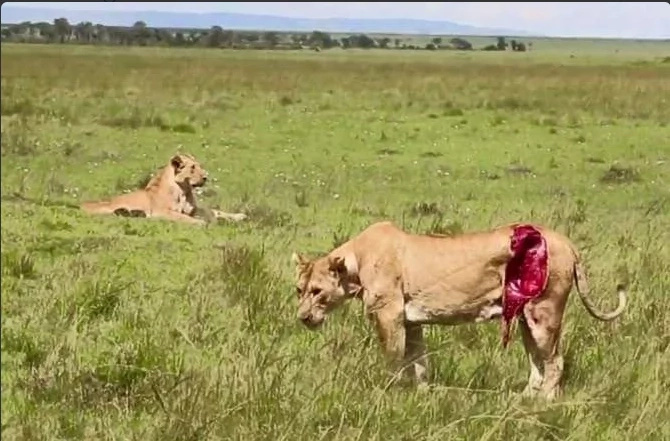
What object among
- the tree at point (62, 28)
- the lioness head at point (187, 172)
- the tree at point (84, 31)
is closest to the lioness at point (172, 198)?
the lioness head at point (187, 172)

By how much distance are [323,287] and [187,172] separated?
20.8ft

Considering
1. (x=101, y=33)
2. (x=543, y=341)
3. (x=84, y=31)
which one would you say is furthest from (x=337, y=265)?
(x=84, y=31)

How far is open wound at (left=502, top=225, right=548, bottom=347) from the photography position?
5289mm

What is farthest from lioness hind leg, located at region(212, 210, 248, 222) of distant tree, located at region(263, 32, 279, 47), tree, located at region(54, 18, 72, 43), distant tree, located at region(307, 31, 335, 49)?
tree, located at region(54, 18, 72, 43)

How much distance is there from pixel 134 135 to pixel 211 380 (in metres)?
15.1

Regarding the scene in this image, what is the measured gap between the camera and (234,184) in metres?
15.1

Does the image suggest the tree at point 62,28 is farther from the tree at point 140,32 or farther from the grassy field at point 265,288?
the tree at point 140,32

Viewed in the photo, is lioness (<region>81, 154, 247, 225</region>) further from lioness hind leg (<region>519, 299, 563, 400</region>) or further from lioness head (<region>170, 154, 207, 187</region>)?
lioness hind leg (<region>519, 299, 563, 400</region>)

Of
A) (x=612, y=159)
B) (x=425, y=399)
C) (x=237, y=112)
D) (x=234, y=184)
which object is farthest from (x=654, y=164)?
(x=237, y=112)

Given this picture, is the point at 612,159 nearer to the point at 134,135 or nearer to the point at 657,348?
the point at 134,135

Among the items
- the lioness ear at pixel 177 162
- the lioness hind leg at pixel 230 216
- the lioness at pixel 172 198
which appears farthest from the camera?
the lioness ear at pixel 177 162

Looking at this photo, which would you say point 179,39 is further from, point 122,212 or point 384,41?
point 122,212

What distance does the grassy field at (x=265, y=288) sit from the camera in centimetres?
435

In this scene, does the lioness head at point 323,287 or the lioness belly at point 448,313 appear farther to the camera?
the lioness head at point 323,287
